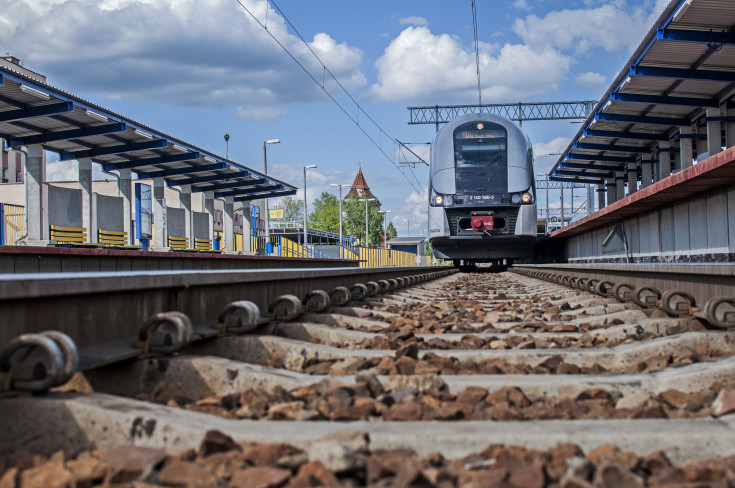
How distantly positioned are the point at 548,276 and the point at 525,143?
5.39m

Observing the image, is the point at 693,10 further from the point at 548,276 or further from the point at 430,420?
the point at 430,420

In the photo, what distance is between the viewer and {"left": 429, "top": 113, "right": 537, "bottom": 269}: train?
1728cm

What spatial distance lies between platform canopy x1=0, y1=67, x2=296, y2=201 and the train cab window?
26.0 ft

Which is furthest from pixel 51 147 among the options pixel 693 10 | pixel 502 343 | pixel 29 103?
pixel 502 343

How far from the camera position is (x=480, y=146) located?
17.7 meters

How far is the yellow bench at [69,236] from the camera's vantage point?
51.0 ft

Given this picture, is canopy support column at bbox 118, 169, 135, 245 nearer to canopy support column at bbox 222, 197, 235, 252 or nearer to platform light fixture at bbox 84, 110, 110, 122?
platform light fixture at bbox 84, 110, 110, 122

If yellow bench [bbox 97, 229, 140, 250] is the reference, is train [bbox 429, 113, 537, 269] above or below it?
above

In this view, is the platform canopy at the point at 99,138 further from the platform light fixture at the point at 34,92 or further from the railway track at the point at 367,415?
the railway track at the point at 367,415

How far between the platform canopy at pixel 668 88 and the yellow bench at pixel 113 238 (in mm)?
13426

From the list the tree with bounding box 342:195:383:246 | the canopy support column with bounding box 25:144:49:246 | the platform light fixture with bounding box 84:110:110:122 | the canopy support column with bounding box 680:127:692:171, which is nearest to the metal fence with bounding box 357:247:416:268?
the canopy support column with bounding box 680:127:692:171

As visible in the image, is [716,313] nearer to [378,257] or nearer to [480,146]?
[480,146]

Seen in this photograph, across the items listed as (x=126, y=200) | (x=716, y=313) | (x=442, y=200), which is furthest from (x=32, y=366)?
(x=126, y=200)

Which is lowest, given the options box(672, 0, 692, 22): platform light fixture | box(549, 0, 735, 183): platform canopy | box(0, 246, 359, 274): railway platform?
box(0, 246, 359, 274): railway platform
